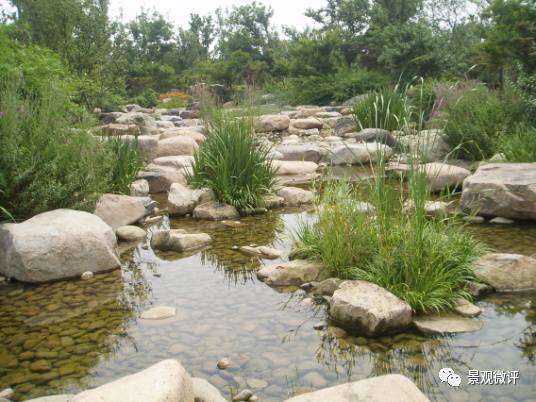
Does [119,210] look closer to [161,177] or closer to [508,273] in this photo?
[161,177]

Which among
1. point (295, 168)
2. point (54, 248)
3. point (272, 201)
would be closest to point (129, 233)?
point (54, 248)

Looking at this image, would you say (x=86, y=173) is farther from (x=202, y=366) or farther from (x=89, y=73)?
(x=89, y=73)

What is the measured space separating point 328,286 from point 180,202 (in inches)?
119

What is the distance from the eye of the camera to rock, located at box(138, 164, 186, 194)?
802 centimetres

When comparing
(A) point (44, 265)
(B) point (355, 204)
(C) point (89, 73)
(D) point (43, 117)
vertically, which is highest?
(C) point (89, 73)

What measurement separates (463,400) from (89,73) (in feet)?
53.2

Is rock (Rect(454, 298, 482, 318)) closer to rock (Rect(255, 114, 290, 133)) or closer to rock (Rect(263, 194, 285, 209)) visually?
rock (Rect(263, 194, 285, 209))

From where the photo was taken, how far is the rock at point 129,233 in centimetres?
561

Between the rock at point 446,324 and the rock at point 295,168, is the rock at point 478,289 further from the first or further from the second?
the rock at point 295,168

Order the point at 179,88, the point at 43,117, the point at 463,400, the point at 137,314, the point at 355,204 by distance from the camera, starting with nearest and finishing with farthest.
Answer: the point at 463,400 < the point at 137,314 < the point at 355,204 < the point at 43,117 < the point at 179,88

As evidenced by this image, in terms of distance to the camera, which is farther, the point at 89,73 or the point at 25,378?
the point at 89,73

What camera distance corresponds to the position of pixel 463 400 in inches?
102

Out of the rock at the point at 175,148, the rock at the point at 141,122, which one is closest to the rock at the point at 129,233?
the rock at the point at 175,148

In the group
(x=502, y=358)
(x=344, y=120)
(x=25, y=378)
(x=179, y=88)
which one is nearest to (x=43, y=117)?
(x=25, y=378)
